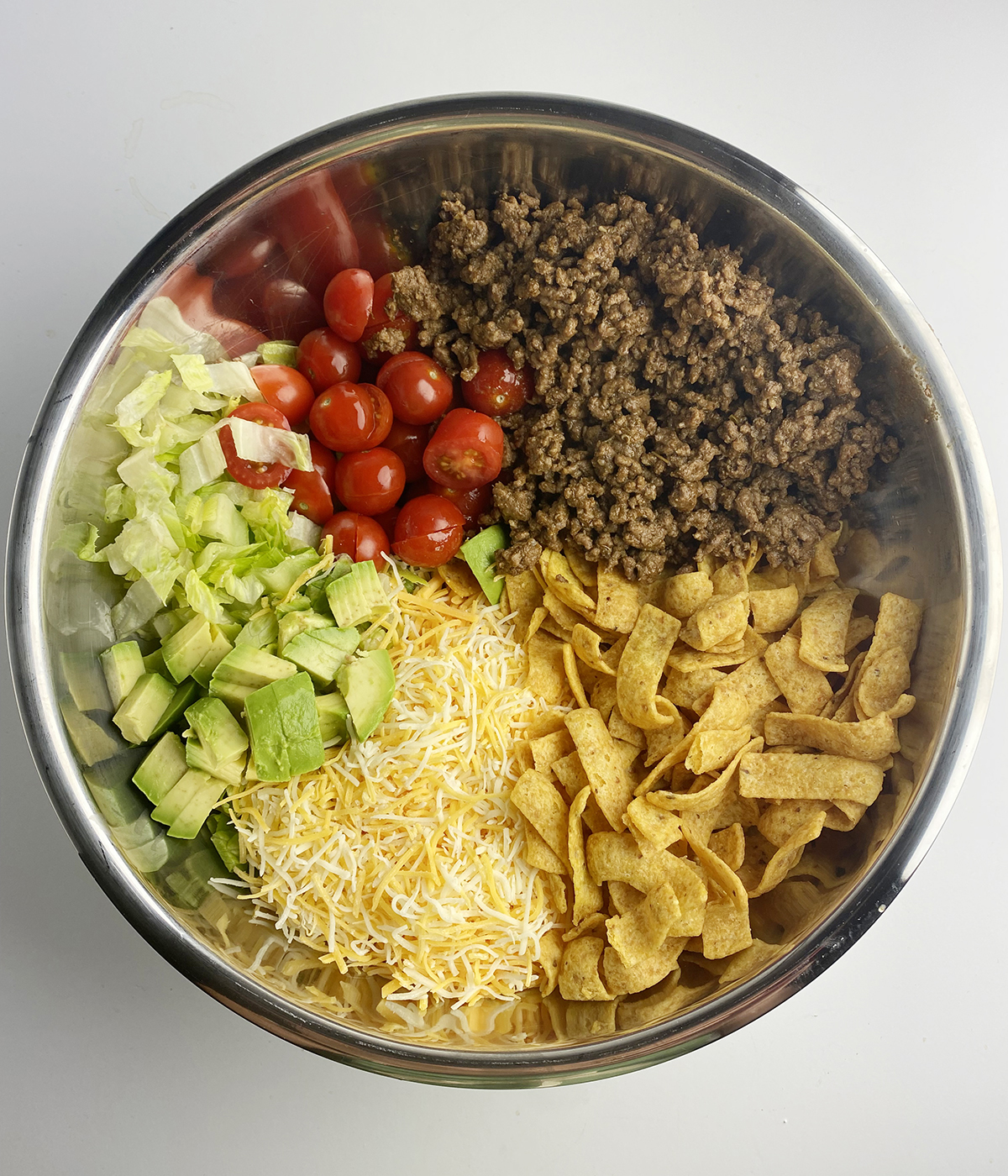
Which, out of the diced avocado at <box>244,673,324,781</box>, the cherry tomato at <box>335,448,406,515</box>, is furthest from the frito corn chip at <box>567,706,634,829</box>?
the cherry tomato at <box>335,448,406,515</box>

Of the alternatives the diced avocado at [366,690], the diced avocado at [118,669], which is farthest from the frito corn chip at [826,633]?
the diced avocado at [118,669]

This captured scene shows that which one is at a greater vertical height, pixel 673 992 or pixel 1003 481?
pixel 1003 481

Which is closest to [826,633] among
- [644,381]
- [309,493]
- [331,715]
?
[644,381]

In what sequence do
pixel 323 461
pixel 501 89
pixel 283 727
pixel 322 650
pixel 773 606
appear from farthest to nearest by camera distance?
1. pixel 501 89
2. pixel 323 461
3. pixel 773 606
4. pixel 322 650
5. pixel 283 727

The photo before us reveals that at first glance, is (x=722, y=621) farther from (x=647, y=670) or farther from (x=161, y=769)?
(x=161, y=769)

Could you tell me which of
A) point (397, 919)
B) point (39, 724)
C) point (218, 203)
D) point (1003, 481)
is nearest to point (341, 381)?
point (218, 203)

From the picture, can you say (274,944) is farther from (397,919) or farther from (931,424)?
(931,424)

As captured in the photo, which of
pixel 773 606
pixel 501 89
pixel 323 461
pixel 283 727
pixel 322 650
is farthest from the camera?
pixel 501 89
